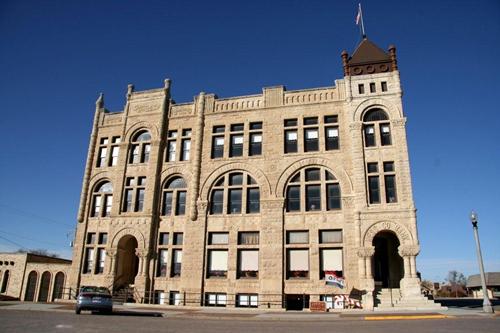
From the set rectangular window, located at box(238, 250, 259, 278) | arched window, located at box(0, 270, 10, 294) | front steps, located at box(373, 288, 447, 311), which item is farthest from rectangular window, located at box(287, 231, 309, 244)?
arched window, located at box(0, 270, 10, 294)

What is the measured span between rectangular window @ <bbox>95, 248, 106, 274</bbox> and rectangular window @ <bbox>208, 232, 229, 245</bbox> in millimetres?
10658

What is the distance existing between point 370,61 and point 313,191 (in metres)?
12.5

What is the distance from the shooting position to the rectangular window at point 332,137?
32719mm

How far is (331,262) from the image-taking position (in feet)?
96.9

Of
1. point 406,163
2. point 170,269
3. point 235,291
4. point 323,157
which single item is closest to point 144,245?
point 170,269

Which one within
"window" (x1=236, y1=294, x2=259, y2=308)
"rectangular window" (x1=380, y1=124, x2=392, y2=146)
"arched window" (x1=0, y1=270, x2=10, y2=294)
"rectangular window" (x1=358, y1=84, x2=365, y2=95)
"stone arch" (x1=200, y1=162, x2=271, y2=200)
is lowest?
"window" (x1=236, y1=294, x2=259, y2=308)

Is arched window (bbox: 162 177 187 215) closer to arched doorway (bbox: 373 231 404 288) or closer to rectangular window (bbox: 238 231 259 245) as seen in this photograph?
rectangular window (bbox: 238 231 259 245)

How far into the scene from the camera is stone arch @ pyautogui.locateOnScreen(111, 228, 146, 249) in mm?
33719

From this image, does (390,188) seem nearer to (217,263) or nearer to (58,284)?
(217,263)

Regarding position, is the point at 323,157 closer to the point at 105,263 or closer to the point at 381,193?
the point at 381,193

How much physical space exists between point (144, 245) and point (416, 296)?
22074 millimetres

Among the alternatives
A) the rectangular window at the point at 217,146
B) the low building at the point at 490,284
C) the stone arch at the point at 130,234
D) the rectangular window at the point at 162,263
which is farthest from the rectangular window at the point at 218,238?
the low building at the point at 490,284

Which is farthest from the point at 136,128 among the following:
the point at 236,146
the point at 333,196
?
the point at 333,196

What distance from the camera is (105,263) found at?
34.3 m
